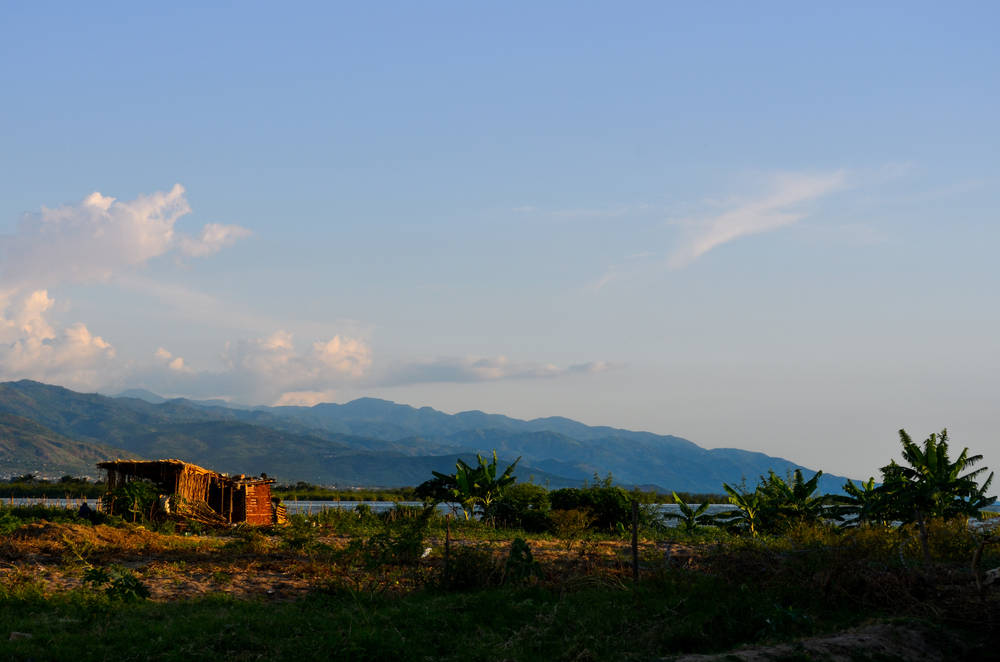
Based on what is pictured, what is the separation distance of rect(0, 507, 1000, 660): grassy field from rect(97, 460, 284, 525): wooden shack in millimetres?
9837

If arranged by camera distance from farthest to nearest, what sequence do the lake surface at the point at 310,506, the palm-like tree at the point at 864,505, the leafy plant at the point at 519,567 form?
the lake surface at the point at 310,506 → the palm-like tree at the point at 864,505 → the leafy plant at the point at 519,567

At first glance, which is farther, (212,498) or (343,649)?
(212,498)

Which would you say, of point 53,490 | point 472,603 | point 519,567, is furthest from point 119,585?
point 53,490

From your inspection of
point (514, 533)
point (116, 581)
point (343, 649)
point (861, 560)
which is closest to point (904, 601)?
point (861, 560)

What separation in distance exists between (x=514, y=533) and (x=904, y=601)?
18.2 meters

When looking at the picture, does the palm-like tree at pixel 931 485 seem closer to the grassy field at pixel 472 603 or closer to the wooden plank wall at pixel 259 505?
the grassy field at pixel 472 603

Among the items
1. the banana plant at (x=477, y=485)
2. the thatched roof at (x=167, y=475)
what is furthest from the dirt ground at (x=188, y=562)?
the banana plant at (x=477, y=485)

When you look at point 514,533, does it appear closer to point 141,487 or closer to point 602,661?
point 141,487

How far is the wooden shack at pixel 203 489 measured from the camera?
1267 inches

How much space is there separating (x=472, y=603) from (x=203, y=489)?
21.7m

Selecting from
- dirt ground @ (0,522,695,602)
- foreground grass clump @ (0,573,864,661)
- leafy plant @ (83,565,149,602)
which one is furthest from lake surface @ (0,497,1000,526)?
leafy plant @ (83,565,149,602)

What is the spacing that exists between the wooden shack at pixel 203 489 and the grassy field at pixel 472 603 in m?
9.84

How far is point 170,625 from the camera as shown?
13531 mm

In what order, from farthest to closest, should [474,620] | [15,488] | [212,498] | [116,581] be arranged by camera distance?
1. [15,488]
2. [212,498]
3. [116,581]
4. [474,620]
